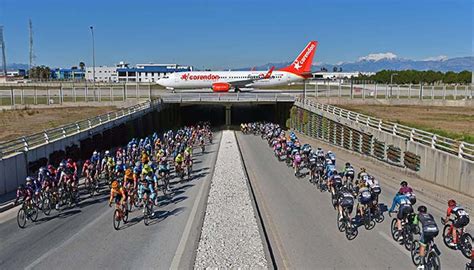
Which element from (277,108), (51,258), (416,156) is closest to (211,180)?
(416,156)

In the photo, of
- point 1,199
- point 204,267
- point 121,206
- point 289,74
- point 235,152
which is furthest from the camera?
point 289,74

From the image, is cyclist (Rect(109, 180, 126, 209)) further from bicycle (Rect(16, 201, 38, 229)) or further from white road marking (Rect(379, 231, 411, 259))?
white road marking (Rect(379, 231, 411, 259))

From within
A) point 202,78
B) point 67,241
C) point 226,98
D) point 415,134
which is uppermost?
point 202,78

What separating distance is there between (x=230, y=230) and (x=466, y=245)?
6.25 metres

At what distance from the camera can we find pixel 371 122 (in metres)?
31.1

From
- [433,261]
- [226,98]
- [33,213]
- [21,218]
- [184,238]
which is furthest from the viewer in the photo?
[226,98]

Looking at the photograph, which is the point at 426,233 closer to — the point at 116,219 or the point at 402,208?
the point at 402,208

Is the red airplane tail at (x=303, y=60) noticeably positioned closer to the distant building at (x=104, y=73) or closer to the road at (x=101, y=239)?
the road at (x=101, y=239)

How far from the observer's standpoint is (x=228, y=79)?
70.8m

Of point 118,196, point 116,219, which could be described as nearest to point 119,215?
point 116,219

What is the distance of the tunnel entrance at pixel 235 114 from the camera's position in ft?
195

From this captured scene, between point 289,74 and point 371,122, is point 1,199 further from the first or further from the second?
point 289,74

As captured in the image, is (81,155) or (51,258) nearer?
(51,258)

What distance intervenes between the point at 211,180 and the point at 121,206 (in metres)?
8.37
